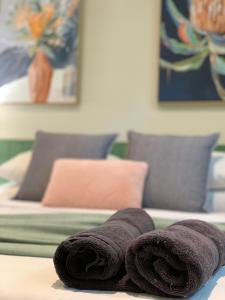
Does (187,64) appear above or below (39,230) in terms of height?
above

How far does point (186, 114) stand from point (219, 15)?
65cm

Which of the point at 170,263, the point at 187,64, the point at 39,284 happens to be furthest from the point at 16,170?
the point at 170,263

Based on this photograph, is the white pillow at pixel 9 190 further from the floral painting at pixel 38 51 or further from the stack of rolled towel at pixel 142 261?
the stack of rolled towel at pixel 142 261

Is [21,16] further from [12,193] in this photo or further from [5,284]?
[5,284]

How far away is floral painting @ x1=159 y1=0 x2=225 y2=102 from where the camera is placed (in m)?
2.89

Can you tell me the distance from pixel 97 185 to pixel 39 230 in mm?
886

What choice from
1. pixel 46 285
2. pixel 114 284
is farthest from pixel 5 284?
pixel 114 284

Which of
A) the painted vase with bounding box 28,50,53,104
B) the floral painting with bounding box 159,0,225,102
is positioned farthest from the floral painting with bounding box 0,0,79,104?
the floral painting with bounding box 159,0,225,102

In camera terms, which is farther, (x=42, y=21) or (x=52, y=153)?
(x=42, y=21)

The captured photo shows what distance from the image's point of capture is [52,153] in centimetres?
280

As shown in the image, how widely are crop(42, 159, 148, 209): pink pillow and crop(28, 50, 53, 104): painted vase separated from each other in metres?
0.92

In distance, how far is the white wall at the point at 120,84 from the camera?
304 cm

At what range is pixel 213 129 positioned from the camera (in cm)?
293

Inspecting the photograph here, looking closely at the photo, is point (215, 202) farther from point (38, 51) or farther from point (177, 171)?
point (38, 51)
